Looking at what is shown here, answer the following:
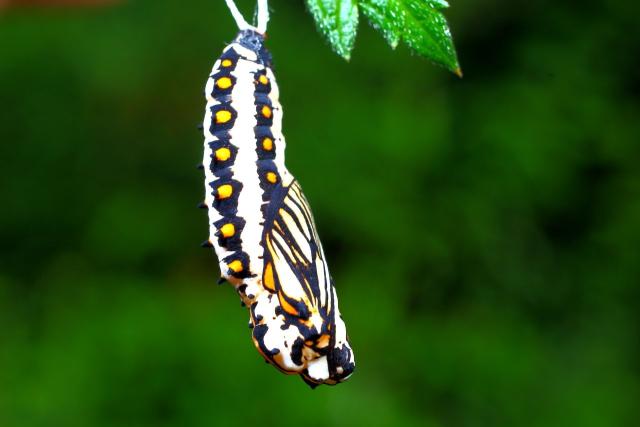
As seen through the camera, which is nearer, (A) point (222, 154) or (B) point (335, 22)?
(B) point (335, 22)

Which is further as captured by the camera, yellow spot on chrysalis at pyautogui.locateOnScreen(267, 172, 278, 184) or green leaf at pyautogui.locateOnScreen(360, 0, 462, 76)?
yellow spot on chrysalis at pyautogui.locateOnScreen(267, 172, 278, 184)

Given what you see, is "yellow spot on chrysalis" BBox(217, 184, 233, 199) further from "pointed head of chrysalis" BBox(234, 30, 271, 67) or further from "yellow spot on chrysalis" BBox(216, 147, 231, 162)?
"pointed head of chrysalis" BBox(234, 30, 271, 67)

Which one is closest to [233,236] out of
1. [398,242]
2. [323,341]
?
[323,341]

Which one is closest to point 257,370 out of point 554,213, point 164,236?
point 164,236

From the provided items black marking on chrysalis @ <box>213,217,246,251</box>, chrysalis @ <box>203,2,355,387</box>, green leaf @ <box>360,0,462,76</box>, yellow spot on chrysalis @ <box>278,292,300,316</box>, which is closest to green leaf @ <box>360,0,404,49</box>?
green leaf @ <box>360,0,462,76</box>

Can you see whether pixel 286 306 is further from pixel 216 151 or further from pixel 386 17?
pixel 386 17

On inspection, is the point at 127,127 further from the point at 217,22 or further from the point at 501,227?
the point at 501,227

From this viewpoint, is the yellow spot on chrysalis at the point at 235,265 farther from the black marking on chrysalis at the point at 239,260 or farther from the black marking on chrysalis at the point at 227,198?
the black marking on chrysalis at the point at 227,198

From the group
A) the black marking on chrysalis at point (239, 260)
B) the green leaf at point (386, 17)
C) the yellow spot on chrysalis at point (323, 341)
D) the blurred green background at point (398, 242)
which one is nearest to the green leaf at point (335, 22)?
the green leaf at point (386, 17)

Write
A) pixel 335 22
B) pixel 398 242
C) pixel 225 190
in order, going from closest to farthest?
pixel 335 22, pixel 225 190, pixel 398 242
